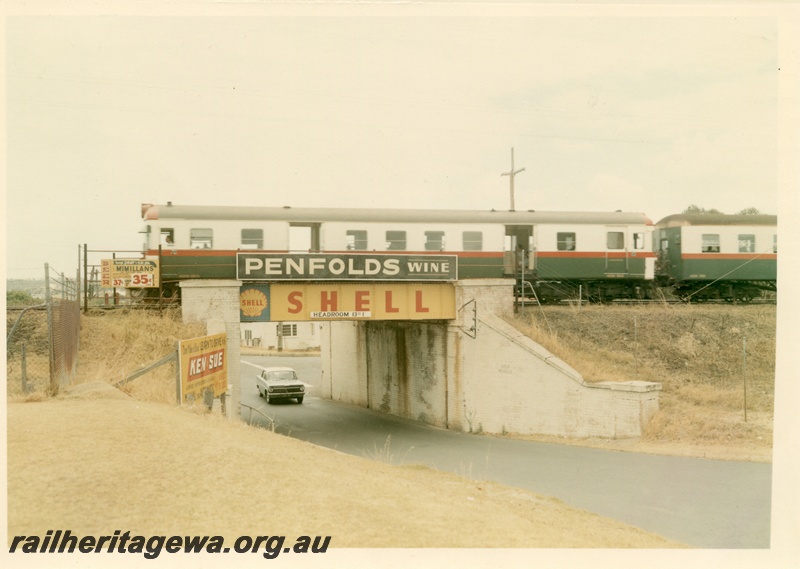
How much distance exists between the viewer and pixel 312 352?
60781 millimetres

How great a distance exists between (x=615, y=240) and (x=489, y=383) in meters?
8.98

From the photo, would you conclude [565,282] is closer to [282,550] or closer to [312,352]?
[282,550]

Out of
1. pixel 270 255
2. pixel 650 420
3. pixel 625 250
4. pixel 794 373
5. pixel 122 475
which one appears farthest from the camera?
pixel 625 250

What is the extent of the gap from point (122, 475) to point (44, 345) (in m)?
9.74

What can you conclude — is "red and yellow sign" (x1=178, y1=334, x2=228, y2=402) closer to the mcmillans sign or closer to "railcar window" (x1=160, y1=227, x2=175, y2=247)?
the mcmillans sign

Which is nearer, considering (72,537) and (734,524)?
(72,537)

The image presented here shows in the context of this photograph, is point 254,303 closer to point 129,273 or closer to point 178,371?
point 129,273

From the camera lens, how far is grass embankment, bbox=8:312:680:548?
7668mm

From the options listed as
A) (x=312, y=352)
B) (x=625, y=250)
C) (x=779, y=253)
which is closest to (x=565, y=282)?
(x=625, y=250)

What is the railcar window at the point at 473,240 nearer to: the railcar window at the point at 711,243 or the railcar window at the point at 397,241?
the railcar window at the point at 397,241

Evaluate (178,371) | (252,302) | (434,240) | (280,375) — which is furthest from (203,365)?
(280,375)

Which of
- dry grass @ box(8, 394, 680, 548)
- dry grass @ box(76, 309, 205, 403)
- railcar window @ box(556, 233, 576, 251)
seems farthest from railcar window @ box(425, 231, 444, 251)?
dry grass @ box(8, 394, 680, 548)

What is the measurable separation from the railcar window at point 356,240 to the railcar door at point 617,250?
10146 millimetres

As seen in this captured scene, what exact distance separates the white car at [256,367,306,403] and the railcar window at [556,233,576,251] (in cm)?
1476
